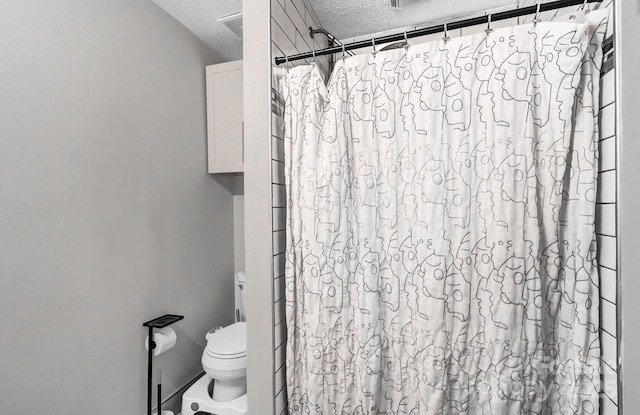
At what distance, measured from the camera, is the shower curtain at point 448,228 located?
940 millimetres

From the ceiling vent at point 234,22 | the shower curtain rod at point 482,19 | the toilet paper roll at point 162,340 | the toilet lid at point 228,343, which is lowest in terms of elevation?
the toilet lid at point 228,343

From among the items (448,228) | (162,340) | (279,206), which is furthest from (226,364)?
(448,228)

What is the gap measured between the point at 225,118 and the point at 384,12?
1252 millimetres

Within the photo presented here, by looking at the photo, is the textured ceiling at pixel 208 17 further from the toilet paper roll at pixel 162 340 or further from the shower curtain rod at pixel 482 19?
the toilet paper roll at pixel 162 340

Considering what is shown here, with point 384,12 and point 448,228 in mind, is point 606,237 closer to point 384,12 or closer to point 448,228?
point 448,228

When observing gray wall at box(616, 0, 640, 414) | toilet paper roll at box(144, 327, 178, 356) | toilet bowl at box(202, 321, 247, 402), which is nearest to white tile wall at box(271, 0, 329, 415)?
toilet bowl at box(202, 321, 247, 402)

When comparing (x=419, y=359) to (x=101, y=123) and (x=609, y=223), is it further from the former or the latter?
(x=101, y=123)

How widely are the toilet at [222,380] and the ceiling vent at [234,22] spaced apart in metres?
1.97

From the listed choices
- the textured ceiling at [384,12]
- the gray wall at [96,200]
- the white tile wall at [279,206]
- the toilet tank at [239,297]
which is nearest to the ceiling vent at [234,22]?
the gray wall at [96,200]

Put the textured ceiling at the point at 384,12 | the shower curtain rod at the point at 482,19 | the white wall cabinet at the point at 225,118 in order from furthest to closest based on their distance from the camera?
the white wall cabinet at the point at 225,118 → the textured ceiling at the point at 384,12 → the shower curtain rod at the point at 482,19

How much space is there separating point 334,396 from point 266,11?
1.56 m

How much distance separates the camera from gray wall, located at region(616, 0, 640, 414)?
78 cm

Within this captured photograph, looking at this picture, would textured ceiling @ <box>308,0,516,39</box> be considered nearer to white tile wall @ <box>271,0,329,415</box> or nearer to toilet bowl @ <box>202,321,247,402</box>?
white tile wall @ <box>271,0,329,415</box>

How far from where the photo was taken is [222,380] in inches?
69.2
